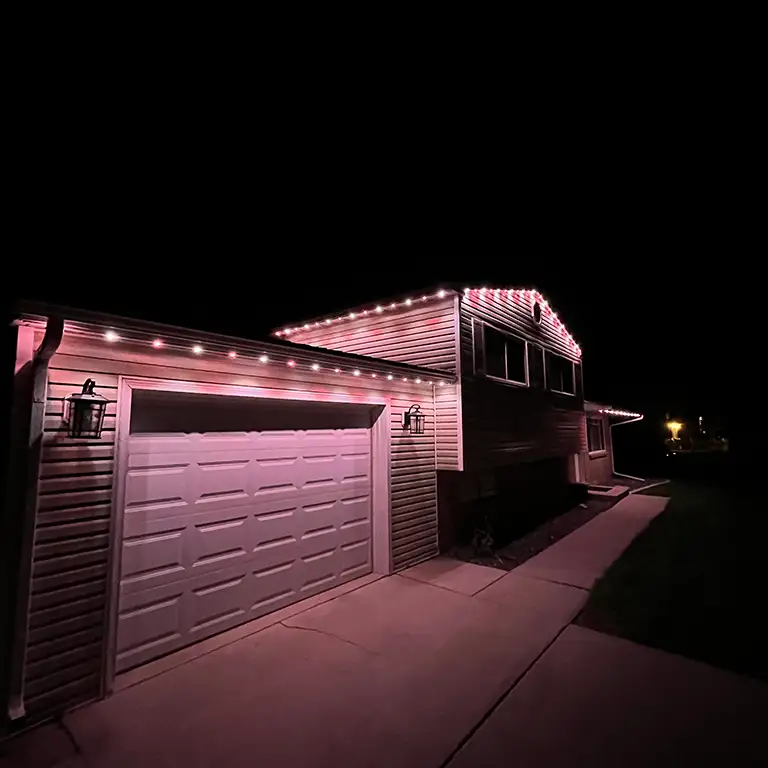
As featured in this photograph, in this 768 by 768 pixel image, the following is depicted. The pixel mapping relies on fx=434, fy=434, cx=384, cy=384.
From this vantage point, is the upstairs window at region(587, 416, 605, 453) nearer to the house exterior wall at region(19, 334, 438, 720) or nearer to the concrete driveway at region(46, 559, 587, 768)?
the concrete driveway at region(46, 559, 587, 768)

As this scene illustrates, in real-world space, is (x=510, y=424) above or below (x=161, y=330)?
below

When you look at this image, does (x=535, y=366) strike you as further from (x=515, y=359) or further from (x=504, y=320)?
(x=504, y=320)

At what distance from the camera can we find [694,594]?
213 inches

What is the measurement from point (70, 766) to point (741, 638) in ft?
18.3

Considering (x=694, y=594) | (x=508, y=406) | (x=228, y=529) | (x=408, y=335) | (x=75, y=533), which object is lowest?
(x=694, y=594)

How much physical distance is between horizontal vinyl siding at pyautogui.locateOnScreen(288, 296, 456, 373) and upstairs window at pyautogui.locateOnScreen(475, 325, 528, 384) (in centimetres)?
62

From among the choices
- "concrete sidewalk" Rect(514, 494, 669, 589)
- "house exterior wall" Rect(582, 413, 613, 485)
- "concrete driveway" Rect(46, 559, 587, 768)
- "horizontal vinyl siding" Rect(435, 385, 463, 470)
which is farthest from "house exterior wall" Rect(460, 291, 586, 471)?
"house exterior wall" Rect(582, 413, 613, 485)

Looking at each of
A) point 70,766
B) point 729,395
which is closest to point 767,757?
point 70,766

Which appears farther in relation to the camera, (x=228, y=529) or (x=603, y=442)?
(x=603, y=442)

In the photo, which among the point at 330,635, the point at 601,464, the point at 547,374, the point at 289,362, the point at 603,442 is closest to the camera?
the point at 330,635

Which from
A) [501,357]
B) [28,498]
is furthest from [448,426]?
[28,498]

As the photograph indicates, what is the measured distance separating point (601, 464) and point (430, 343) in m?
12.9

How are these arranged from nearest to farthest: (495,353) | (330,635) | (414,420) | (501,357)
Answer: (330,635), (414,420), (495,353), (501,357)

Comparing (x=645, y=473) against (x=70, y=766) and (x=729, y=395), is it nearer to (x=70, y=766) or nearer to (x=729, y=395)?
(x=70, y=766)
